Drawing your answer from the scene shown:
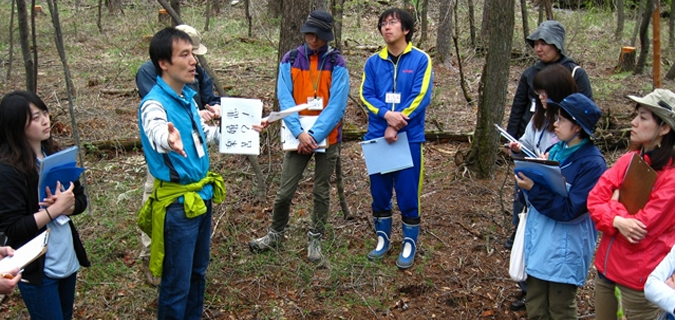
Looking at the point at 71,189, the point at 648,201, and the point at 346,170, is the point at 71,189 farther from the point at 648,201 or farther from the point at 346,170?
the point at 346,170

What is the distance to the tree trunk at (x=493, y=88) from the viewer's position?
5367 millimetres

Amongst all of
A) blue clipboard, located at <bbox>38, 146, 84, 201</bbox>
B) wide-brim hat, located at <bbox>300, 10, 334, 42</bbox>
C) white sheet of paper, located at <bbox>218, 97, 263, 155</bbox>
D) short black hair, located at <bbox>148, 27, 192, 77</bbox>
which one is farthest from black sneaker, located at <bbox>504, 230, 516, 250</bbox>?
blue clipboard, located at <bbox>38, 146, 84, 201</bbox>

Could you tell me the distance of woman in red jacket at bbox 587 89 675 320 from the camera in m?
2.54

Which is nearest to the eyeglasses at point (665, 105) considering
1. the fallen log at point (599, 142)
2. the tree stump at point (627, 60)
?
the fallen log at point (599, 142)

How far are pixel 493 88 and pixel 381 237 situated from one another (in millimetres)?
2157

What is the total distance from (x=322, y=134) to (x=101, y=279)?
7.01 feet

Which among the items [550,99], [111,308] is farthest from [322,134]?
[111,308]

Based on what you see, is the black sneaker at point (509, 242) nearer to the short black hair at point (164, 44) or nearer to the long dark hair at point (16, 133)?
the short black hair at point (164, 44)

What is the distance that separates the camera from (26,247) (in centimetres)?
247

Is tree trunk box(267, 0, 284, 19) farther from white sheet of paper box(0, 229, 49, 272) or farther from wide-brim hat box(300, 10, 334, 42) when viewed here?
white sheet of paper box(0, 229, 49, 272)

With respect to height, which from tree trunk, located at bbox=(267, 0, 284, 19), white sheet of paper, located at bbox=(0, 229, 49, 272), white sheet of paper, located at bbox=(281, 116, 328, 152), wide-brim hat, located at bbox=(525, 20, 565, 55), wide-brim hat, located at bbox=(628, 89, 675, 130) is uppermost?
tree trunk, located at bbox=(267, 0, 284, 19)

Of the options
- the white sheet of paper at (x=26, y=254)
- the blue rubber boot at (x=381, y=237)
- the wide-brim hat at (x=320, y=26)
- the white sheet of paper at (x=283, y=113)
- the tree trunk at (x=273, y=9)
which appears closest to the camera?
the white sheet of paper at (x=26, y=254)

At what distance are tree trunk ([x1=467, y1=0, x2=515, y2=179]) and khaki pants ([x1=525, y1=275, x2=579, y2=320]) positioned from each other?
2.72 meters

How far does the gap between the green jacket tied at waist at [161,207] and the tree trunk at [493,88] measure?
3506 millimetres
